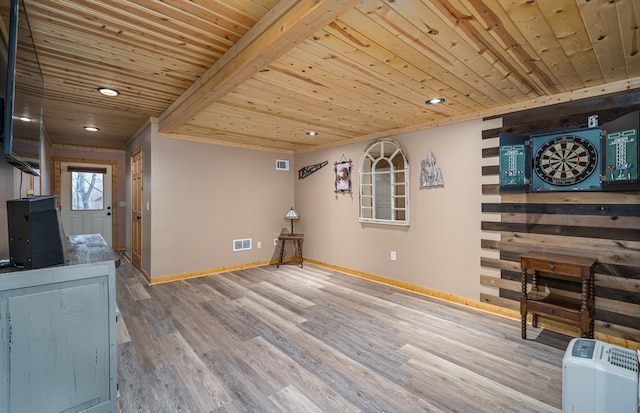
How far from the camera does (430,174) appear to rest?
12.2ft

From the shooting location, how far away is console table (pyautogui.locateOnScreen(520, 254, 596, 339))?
2357mm

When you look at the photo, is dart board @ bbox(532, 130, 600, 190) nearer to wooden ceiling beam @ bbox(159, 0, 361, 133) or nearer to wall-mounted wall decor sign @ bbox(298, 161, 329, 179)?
wooden ceiling beam @ bbox(159, 0, 361, 133)

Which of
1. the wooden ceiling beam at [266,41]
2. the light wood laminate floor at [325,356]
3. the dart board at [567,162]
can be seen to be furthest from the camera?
the dart board at [567,162]

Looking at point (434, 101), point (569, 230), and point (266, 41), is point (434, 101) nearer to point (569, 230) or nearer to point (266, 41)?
point (569, 230)

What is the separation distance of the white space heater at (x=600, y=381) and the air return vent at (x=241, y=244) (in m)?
4.51

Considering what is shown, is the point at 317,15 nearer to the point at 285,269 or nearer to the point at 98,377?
the point at 98,377

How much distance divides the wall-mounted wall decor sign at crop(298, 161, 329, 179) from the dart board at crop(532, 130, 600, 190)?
3.15 m

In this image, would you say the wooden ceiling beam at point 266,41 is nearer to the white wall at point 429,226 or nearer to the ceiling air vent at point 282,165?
the white wall at point 429,226

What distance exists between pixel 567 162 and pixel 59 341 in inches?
156

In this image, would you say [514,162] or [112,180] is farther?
[112,180]

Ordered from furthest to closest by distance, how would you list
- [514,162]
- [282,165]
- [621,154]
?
[282,165] → [514,162] → [621,154]

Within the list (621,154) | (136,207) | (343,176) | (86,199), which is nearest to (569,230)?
(621,154)

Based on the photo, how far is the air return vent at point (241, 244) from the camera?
16.8 ft

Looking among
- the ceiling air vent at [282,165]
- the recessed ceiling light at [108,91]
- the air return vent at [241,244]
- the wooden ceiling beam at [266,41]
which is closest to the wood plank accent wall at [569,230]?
the wooden ceiling beam at [266,41]
